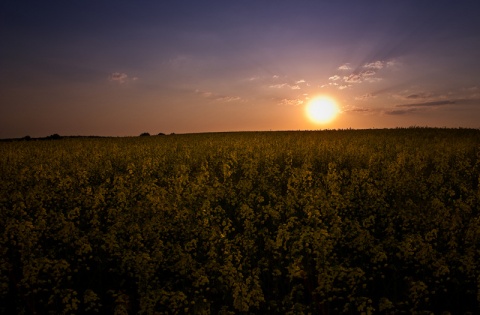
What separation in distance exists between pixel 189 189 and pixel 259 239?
9.90 feet

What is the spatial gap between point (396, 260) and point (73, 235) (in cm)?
676

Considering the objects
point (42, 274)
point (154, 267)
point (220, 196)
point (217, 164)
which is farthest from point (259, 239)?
point (217, 164)

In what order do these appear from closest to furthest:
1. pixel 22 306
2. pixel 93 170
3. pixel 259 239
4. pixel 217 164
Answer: pixel 22 306 → pixel 259 239 → pixel 93 170 → pixel 217 164

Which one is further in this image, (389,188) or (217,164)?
(217,164)

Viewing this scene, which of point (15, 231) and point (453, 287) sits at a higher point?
point (15, 231)

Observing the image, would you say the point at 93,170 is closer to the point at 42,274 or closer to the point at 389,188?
the point at 42,274

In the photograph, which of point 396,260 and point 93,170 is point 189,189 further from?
point 93,170

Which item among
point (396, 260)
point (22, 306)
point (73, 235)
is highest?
point (73, 235)

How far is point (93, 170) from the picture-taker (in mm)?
15266

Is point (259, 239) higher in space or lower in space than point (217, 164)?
lower

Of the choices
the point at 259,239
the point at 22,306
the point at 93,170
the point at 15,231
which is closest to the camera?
the point at 22,306

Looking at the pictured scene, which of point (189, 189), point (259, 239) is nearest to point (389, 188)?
point (259, 239)

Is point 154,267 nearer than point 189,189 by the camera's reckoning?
Yes

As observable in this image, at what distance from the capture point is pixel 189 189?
32.6 feet
